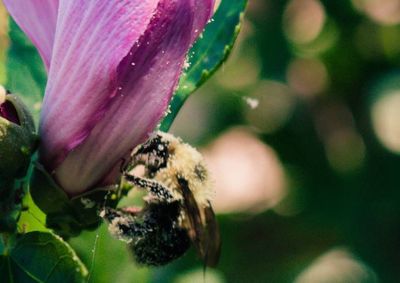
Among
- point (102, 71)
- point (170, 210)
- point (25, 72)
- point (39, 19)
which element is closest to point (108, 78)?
point (102, 71)

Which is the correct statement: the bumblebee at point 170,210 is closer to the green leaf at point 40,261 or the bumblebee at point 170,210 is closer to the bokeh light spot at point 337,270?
the green leaf at point 40,261

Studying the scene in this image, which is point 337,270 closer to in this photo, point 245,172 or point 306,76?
point 245,172

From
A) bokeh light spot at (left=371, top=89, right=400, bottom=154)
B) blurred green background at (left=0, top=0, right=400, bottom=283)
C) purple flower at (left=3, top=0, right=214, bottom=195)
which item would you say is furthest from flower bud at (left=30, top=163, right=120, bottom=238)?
bokeh light spot at (left=371, top=89, right=400, bottom=154)

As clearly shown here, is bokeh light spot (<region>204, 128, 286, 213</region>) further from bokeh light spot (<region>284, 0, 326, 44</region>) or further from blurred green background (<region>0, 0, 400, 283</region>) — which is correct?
bokeh light spot (<region>284, 0, 326, 44</region>)

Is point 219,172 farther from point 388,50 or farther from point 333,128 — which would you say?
point 388,50

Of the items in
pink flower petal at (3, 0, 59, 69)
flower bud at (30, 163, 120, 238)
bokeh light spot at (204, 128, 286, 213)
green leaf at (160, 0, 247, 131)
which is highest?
pink flower petal at (3, 0, 59, 69)

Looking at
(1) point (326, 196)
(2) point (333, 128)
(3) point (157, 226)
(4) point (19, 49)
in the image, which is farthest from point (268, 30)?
(3) point (157, 226)
